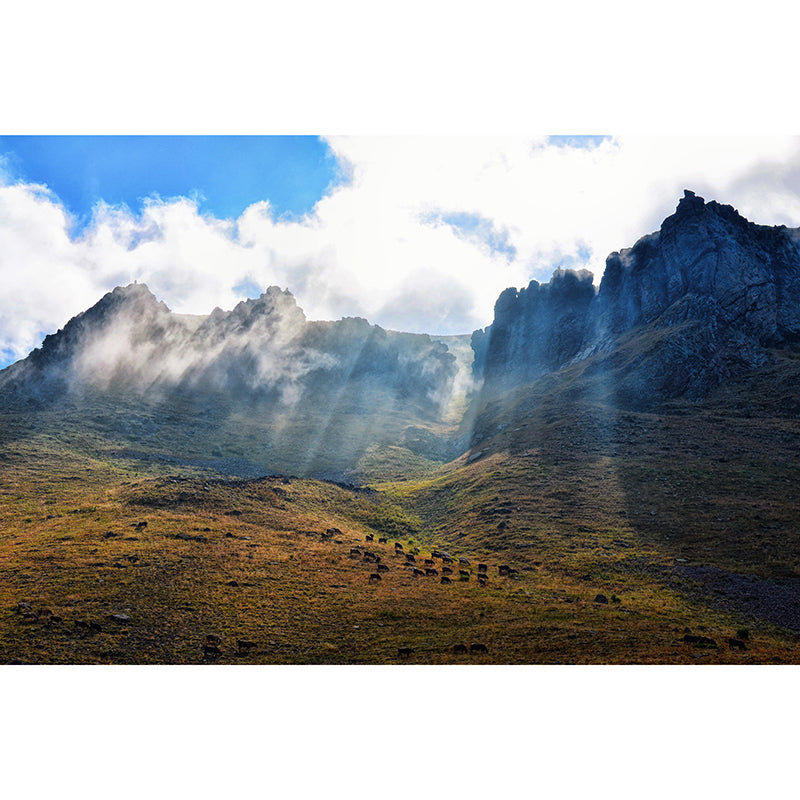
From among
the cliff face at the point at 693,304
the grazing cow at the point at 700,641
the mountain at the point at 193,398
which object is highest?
the cliff face at the point at 693,304

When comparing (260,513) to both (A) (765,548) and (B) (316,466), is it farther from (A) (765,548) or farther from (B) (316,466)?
(B) (316,466)

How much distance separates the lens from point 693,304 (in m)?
124

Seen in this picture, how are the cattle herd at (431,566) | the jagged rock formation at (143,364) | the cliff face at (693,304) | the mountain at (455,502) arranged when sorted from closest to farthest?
the mountain at (455,502) → the cattle herd at (431,566) → the cliff face at (693,304) → the jagged rock formation at (143,364)

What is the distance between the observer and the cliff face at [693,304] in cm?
10719

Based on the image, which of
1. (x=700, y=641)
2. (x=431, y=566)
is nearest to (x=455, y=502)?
(x=431, y=566)

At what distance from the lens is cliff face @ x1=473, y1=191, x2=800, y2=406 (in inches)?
4220

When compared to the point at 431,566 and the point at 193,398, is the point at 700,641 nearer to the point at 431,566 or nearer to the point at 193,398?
the point at 431,566

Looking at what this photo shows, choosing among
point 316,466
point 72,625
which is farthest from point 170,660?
point 316,466

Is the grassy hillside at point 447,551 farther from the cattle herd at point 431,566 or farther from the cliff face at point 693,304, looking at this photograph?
the cliff face at point 693,304

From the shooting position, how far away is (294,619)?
107 ft

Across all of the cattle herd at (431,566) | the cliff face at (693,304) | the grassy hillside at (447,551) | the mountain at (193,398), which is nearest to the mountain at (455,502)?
the grassy hillside at (447,551)

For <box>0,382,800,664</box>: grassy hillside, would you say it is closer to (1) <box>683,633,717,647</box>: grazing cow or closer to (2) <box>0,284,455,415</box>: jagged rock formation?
(1) <box>683,633,717,647</box>: grazing cow

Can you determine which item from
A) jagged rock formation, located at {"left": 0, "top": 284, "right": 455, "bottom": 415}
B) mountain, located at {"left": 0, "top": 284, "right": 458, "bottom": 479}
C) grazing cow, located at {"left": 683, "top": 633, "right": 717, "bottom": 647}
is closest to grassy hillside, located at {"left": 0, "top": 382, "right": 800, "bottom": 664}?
grazing cow, located at {"left": 683, "top": 633, "right": 717, "bottom": 647}

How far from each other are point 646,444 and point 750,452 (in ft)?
46.5
